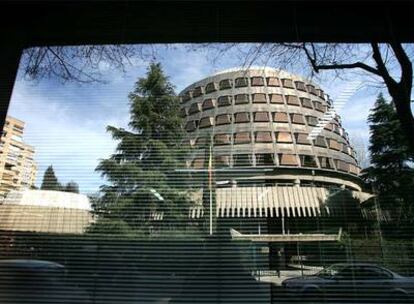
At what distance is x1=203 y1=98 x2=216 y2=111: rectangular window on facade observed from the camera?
82.9 inches

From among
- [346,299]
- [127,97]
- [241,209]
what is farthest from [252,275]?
[127,97]

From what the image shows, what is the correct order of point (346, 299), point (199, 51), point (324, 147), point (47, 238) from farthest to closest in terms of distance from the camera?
point (199, 51) → point (324, 147) → point (47, 238) → point (346, 299)

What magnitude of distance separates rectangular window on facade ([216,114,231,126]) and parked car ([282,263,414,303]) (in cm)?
89

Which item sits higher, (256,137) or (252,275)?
(256,137)

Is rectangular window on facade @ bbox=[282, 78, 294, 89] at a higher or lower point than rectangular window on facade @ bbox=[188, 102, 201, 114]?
higher

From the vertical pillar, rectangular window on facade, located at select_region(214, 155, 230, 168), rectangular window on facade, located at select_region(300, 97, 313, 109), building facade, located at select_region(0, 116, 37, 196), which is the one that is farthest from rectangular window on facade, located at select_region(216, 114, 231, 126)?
the vertical pillar

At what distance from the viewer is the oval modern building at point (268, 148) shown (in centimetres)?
191

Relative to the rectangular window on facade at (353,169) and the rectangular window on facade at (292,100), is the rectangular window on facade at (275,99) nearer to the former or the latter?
the rectangular window on facade at (292,100)

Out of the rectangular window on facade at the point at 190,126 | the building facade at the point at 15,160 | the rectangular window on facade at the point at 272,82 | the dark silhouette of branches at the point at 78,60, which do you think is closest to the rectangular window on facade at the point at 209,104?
the rectangular window on facade at the point at 190,126

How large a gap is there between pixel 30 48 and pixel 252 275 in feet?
5.96

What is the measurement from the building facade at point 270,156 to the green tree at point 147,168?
0.09 metres

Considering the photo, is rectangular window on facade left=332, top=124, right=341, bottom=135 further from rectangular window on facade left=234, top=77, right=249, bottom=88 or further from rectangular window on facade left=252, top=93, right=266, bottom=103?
rectangular window on facade left=234, top=77, right=249, bottom=88

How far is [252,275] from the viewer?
179 cm

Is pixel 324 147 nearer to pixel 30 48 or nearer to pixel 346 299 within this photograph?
pixel 346 299
